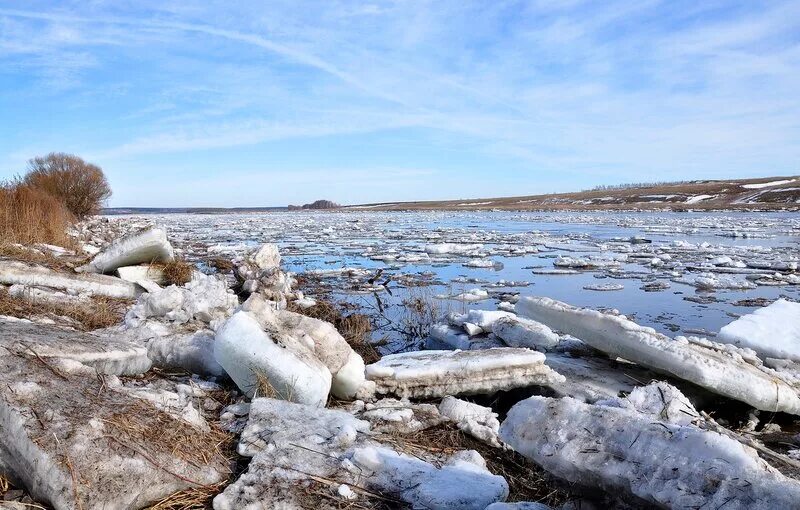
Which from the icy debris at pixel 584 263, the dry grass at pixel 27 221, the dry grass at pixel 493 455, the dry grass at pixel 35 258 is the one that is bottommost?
the icy debris at pixel 584 263

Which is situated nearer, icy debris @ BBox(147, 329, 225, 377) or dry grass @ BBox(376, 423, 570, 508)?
dry grass @ BBox(376, 423, 570, 508)

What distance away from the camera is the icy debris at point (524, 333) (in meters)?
4.77

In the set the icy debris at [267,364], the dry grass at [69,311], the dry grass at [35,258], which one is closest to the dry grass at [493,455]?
the icy debris at [267,364]

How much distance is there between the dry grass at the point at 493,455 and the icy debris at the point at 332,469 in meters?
0.15

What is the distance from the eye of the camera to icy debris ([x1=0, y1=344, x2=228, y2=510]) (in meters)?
1.84

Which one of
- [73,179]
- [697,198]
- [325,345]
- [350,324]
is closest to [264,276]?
[350,324]

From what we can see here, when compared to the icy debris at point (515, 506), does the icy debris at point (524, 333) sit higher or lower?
lower

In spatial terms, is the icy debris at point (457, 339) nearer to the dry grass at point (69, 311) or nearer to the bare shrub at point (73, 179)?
the dry grass at point (69, 311)

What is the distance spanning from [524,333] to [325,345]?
2.15 meters

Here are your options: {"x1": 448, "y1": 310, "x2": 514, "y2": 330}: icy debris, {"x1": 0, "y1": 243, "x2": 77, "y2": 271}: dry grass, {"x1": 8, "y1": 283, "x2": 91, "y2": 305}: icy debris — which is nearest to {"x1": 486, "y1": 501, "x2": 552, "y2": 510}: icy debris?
{"x1": 448, "y1": 310, "x2": 514, "y2": 330}: icy debris

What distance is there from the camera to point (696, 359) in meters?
3.64

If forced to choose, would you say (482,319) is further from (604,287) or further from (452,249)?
(452,249)

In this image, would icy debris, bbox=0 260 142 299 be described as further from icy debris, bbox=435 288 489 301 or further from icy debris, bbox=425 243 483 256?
icy debris, bbox=425 243 483 256

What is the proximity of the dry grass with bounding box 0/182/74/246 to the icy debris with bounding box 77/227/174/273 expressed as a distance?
1.53 metres
